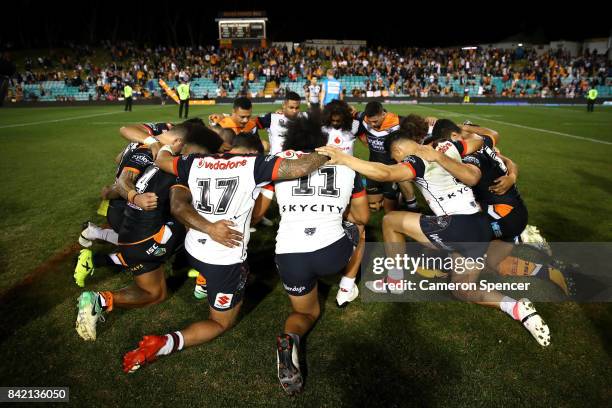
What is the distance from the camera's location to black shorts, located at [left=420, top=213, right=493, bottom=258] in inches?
156

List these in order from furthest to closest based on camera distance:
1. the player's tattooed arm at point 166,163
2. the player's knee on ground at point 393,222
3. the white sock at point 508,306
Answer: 1. the player's knee on ground at point 393,222
2. the white sock at point 508,306
3. the player's tattooed arm at point 166,163

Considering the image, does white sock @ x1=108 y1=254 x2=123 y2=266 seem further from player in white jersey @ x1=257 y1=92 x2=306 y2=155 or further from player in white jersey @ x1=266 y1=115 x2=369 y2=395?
player in white jersey @ x1=257 y1=92 x2=306 y2=155

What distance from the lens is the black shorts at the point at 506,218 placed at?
440 cm

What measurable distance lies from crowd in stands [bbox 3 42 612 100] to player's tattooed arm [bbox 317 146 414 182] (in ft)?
119

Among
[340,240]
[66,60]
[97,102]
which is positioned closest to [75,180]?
[340,240]

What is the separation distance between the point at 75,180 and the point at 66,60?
151 feet

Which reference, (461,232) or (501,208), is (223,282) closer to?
(461,232)

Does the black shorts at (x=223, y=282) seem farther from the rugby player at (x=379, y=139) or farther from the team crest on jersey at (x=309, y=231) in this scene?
the rugby player at (x=379, y=139)

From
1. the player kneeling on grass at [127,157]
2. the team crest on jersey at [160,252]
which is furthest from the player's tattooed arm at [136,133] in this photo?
the team crest on jersey at [160,252]

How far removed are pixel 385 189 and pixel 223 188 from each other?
4.31 m

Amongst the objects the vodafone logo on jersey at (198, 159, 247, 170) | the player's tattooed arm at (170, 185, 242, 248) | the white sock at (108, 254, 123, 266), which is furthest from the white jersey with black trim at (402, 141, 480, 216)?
the white sock at (108, 254, 123, 266)

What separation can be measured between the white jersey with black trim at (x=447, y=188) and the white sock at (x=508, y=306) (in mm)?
957

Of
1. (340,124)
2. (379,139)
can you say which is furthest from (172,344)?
(379,139)

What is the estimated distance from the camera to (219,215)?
131 inches
